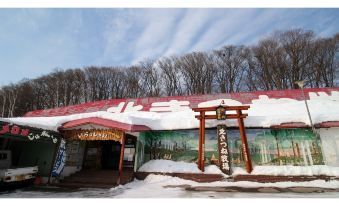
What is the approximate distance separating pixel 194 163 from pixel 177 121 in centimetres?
267

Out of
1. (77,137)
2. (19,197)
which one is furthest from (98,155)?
(19,197)

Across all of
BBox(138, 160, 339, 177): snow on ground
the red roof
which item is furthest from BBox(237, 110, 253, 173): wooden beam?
the red roof

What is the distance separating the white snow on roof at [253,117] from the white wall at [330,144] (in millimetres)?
613

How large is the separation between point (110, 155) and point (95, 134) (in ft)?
12.9

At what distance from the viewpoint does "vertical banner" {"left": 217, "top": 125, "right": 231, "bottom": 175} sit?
42.6 feet

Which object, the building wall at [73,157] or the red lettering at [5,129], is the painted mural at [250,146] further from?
the red lettering at [5,129]

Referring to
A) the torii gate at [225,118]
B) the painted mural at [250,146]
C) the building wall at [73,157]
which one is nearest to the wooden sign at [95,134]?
the building wall at [73,157]

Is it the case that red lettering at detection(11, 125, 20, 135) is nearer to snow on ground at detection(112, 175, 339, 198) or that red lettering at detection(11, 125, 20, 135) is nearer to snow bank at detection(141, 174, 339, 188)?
snow on ground at detection(112, 175, 339, 198)

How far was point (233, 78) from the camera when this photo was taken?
3488cm

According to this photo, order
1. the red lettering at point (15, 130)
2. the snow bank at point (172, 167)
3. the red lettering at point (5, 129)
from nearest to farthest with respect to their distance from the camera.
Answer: the red lettering at point (5, 129) < the red lettering at point (15, 130) < the snow bank at point (172, 167)

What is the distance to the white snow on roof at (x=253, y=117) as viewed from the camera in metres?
13.6

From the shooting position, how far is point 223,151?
1325cm

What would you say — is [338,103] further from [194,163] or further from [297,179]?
[194,163]

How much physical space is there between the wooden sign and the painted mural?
1631mm
